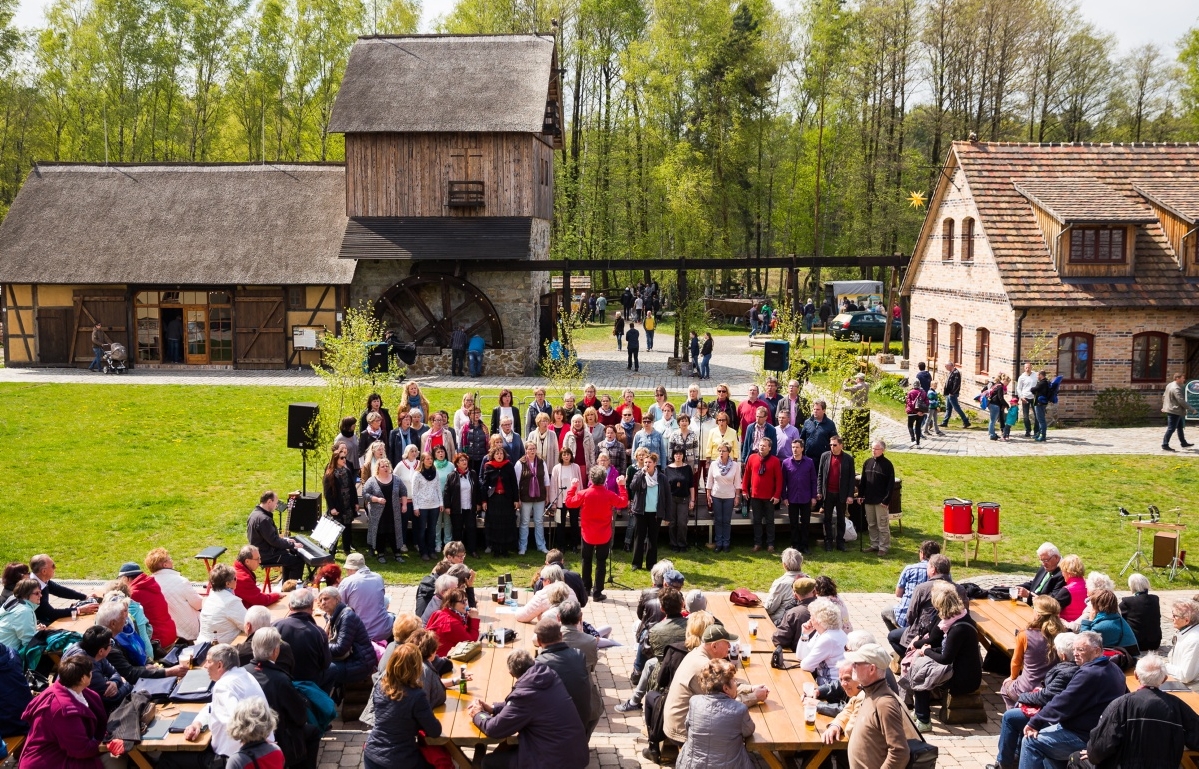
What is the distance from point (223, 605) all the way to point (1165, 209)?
23.7 metres

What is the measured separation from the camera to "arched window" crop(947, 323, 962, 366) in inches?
1077

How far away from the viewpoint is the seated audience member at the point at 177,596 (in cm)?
952

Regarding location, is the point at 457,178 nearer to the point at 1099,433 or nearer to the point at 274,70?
the point at 1099,433

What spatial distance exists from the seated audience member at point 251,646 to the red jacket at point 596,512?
14.9 ft

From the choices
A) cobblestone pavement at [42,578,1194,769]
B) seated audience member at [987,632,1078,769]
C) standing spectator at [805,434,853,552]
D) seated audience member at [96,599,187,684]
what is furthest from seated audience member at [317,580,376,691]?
standing spectator at [805,434,853,552]

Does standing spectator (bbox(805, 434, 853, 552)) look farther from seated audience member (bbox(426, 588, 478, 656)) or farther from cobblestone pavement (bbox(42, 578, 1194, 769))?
→ seated audience member (bbox(426, 588, 478, 656))

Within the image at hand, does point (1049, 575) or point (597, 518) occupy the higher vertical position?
point (597, 518)

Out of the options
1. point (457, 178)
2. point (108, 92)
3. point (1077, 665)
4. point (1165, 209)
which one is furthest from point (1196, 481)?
point (108, 92)

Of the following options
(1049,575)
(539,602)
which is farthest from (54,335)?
(1049,575)

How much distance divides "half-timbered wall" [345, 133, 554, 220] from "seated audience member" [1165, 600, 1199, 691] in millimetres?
23640

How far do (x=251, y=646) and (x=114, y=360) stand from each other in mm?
24740

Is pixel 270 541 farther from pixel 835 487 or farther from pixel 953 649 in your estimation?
pixel 835 487

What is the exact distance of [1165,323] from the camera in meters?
A: 24.2

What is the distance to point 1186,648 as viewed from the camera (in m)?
8.30
